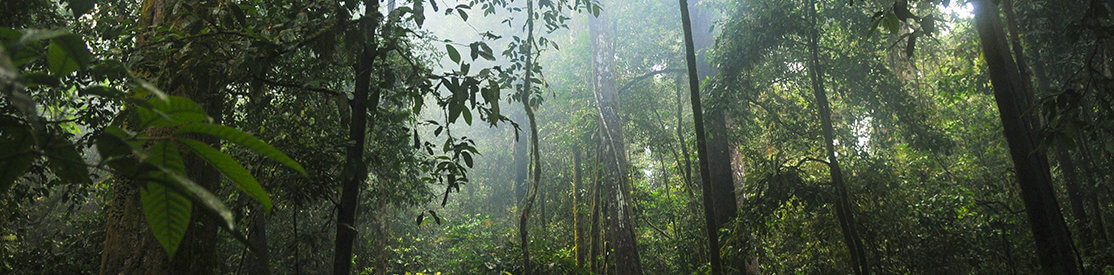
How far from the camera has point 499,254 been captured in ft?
23.7

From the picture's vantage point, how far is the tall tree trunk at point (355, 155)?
2016 mm

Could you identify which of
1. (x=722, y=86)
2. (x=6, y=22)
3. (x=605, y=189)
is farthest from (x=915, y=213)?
(x=6, y=22)

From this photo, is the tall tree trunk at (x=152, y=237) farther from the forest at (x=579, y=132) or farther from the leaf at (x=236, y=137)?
the leaf at (x=236, y=137)

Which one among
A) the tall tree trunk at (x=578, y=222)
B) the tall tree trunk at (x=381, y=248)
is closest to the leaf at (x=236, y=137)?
the tall tree trunk at (x=578, y=222)

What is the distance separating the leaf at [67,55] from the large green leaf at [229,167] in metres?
0.11

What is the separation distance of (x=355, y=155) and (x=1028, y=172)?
2.58m

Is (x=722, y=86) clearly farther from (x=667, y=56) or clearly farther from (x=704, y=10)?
(x=667, y=56)

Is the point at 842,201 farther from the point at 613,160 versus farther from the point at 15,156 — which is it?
the point at 15,156

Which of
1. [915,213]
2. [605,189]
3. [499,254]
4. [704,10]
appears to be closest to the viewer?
[915,213]

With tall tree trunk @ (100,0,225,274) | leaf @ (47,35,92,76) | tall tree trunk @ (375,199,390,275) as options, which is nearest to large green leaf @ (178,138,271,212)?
leaf @ (47,35,92,76)

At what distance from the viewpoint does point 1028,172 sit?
7.13 ft

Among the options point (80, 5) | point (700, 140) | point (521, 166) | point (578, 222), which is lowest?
point (80, 5)

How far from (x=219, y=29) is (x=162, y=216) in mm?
1600

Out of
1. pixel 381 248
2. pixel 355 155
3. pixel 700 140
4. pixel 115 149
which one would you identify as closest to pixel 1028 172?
pixel 700 140
